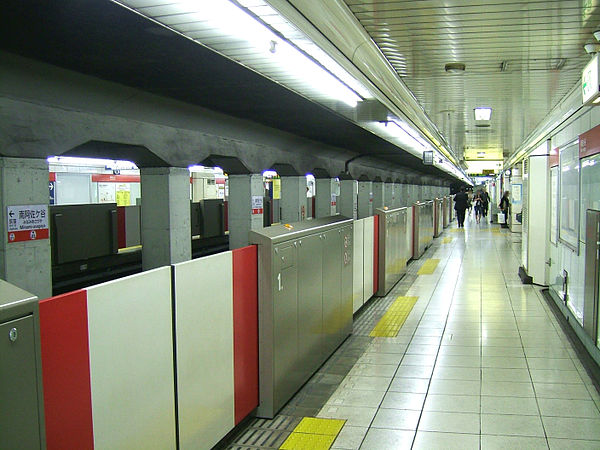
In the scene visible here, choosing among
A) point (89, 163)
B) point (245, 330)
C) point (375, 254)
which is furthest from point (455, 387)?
point (89, 163)

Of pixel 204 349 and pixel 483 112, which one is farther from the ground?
pixel 483 112

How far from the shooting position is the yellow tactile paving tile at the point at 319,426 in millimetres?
3859

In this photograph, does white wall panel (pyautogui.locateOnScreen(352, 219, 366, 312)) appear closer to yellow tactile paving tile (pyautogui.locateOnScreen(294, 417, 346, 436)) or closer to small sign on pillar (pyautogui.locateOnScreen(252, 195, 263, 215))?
small sign on pillar (pyautogui.locateOnScreen(252, 195, 263, 215))

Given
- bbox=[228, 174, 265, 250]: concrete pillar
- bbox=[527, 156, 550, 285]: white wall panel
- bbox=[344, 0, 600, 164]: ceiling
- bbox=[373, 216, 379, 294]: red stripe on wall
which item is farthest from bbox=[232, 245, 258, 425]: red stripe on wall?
bbox=[527, 156, 550, 285]: white wall panel

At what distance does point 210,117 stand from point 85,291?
4398mm

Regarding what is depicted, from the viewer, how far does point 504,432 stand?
3.79 m

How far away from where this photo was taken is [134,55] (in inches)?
147

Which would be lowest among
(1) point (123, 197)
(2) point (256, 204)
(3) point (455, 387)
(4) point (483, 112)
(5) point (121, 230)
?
(3) point (455, 387)

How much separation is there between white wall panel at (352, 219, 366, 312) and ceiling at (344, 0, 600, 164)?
1.90 metres

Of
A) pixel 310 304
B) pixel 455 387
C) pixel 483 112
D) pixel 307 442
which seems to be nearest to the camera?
pixel 307 442

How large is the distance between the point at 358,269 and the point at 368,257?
2.26 feet

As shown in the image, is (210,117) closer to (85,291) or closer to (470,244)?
(85,291)

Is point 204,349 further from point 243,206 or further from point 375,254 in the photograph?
point 375,254

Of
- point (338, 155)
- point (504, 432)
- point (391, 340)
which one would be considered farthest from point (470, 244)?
point (504, 432)
